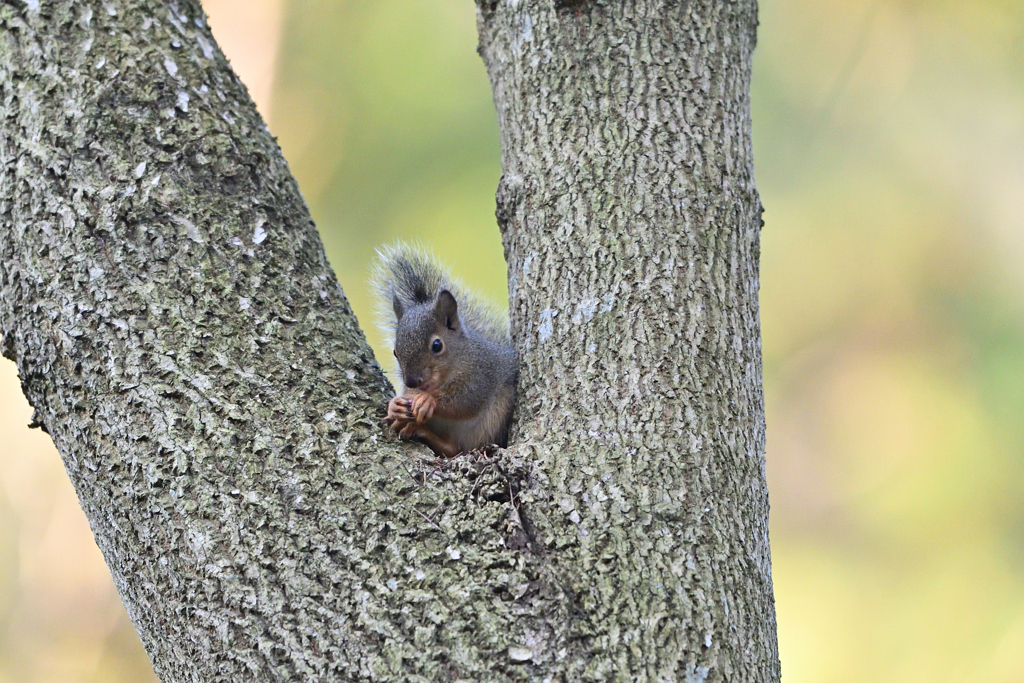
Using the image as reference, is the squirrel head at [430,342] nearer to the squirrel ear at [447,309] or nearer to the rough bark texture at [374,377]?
the squirrel ear at [447,309]

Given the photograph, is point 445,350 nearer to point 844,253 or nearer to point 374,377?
point 374,377

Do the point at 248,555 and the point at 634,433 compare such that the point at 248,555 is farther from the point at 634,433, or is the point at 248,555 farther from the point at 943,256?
the point at 943,256

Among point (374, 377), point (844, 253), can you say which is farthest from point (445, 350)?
point (844, 253)

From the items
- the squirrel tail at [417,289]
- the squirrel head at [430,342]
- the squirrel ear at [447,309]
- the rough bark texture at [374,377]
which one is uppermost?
the squirrel tail at [417,289]

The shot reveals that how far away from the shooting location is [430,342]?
356cm

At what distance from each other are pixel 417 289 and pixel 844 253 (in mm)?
6044

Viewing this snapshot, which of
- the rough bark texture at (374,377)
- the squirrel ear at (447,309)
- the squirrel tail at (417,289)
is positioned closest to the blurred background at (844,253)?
the squirrel tail at (417,289)

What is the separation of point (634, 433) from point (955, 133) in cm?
803

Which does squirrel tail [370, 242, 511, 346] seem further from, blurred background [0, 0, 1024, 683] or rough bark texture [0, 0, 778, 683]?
blurred background [0, 0, 1024, 683]

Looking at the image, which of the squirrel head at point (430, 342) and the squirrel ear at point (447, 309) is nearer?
the squirrel head at point (430, 342)

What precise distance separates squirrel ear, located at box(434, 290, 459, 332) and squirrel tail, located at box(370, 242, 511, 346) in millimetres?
177

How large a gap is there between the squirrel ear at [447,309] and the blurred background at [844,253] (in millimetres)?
3466

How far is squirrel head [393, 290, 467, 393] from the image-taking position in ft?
11.2

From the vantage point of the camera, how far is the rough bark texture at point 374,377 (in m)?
1.92
